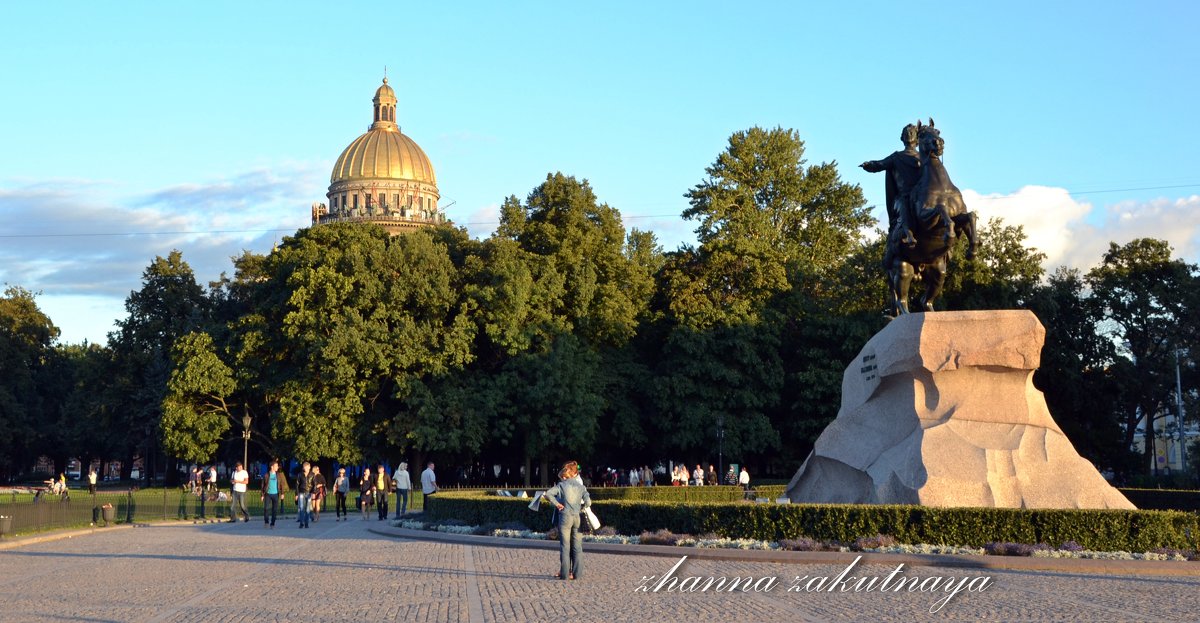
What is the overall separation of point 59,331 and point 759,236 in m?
53.2

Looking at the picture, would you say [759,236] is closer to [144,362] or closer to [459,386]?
[459,386]

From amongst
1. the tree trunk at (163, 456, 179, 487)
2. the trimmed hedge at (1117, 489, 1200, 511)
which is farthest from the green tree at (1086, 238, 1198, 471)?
the tree trunk at (163, 456, 179, 487)

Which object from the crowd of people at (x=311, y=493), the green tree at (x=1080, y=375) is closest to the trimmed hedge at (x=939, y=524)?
the crowd of people at (x=311, y=493)

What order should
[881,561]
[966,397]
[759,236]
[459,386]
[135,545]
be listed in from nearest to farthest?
1. [881,561]
2. [966,397]
3. [135,545]
4. [459,386]
5. [759,236]

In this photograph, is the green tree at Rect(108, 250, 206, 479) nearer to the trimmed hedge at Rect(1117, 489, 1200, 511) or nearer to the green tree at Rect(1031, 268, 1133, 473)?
the green tree at Rect(1031, 268, 1133, 473)

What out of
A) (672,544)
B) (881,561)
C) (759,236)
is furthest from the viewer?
(759,236)

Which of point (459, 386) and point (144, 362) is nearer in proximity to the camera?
point (459, 386)

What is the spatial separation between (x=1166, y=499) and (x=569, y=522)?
19539 millimetres

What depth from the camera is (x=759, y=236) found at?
65062 mm

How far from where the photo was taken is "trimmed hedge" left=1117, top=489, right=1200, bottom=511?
28.9m

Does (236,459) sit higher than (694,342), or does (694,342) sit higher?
(694,342)

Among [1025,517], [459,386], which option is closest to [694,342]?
[459,386]

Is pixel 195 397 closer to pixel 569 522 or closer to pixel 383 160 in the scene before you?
pixel 569 522

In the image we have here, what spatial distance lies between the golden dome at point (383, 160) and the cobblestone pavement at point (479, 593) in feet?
401
